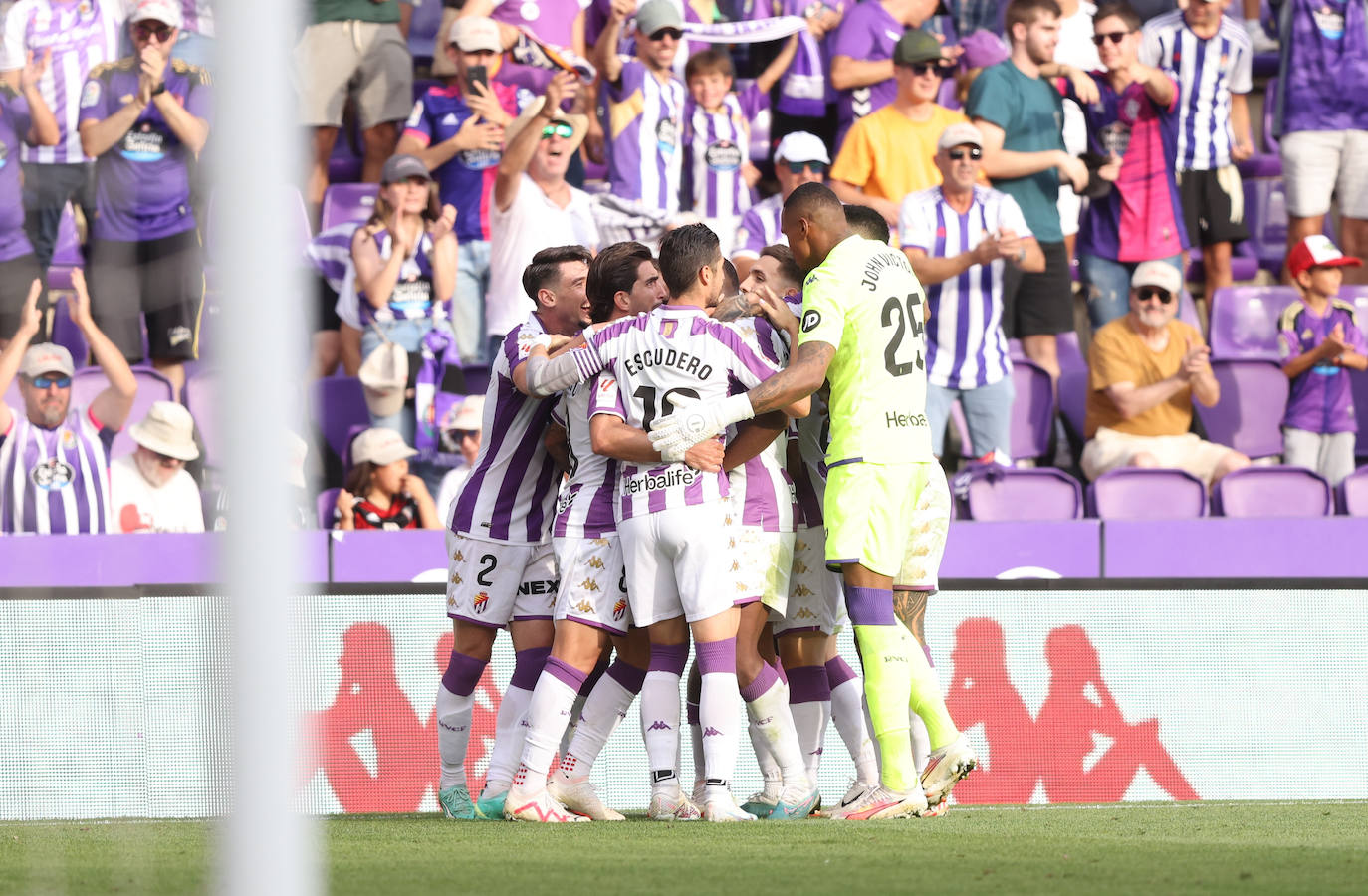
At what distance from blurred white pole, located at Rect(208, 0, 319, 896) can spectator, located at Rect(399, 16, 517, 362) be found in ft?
24.2

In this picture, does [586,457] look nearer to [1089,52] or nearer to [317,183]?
[317,183]

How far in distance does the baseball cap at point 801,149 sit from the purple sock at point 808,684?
412cm

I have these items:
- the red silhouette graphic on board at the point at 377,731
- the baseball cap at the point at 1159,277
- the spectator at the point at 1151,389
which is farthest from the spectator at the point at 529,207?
the baseball cap at the point at 1159,277

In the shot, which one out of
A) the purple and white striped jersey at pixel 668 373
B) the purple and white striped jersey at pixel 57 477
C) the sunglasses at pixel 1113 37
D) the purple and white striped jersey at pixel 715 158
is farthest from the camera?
the sunglasses at pixel 1113 37

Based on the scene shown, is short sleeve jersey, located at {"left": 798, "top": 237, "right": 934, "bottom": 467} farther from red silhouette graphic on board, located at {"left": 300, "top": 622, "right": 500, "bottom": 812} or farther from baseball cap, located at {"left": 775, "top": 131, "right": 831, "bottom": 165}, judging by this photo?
baseball cap, located at {"left": 775, "top": 131, "right": 831, "bottom": 165}

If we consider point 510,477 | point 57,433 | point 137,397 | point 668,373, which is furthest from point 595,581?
point 137,397

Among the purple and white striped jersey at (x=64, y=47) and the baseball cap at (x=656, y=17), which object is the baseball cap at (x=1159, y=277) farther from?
the purple and white striped jersey at (x=64, y=47)

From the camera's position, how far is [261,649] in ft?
9.04

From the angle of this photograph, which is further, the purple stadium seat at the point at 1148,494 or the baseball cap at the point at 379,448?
the purple stadium seat at the point at 1148,494

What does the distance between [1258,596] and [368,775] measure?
3.76 metres

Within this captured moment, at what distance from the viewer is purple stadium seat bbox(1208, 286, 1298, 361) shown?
11.0 meters

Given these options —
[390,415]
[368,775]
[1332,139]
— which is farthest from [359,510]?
[1332,139]

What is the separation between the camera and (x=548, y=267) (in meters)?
6.43

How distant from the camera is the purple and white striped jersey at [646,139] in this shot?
34.4 feet
